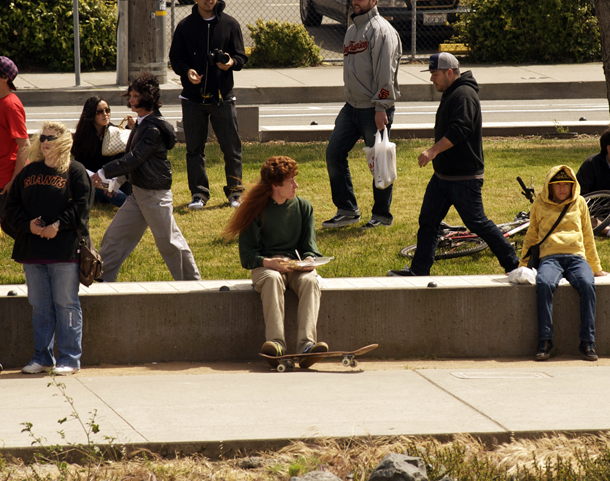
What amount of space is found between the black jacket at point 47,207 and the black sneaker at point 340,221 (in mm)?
3329

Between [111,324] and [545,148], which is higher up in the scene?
[545,148]

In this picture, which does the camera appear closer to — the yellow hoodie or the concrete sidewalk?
the yellow hoodie

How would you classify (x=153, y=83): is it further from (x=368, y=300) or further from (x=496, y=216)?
(x=496, y=216)

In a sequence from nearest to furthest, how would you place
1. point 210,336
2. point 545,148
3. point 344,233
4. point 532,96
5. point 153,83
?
point 210,336 < point 153,83 < point 344,233 < point 545,148 < point 532,96

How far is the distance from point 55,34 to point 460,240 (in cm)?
1249

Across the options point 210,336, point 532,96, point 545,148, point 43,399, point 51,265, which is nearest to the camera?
point 43,399

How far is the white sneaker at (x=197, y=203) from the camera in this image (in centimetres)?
907

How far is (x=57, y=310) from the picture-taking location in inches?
220

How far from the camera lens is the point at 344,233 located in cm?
845

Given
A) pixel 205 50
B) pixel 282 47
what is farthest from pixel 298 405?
pixel 282 47

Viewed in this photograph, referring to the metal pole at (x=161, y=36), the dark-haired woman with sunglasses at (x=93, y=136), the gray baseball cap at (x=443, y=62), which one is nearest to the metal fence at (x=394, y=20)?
the metal pole at (x=161, y=36)

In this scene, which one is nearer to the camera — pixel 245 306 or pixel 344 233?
pixel 245 306

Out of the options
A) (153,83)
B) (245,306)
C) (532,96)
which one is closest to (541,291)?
(245,306)

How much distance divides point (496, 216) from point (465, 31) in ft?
38.4
